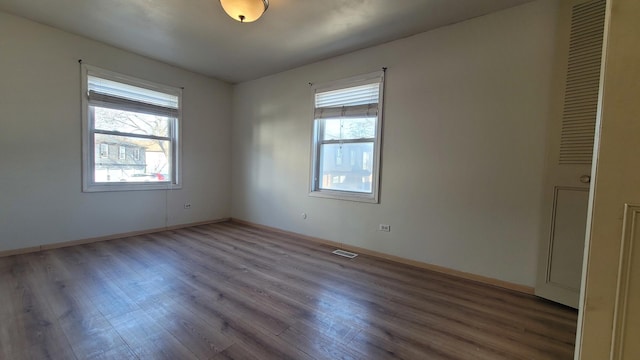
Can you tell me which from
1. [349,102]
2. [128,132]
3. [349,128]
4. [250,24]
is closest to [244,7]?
[250,24]

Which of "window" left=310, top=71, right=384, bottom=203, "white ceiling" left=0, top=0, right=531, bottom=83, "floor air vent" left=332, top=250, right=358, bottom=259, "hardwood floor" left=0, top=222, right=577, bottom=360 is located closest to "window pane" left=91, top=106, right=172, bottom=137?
"white ceiling" left=0, top=0, right=531, bottom=83

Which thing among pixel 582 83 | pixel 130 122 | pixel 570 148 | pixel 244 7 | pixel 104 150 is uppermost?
pixel 244 7

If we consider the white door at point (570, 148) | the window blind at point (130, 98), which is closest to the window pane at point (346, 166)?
the white door at point (570, 148)

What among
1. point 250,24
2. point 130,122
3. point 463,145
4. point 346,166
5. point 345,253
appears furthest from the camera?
point 130,122

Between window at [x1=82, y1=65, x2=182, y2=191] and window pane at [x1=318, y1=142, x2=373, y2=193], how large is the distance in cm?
272

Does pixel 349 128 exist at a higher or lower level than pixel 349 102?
lower

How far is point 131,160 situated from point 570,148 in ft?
18.2

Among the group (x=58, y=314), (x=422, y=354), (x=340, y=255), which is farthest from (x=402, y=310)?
(x=58, y=314)

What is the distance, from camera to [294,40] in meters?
3.37

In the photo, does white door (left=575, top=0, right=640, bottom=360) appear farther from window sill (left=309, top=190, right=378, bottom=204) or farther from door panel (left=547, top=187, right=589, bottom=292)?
window sill (left=309, top=190, right=378, bottom=204)

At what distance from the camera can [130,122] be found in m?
4.03

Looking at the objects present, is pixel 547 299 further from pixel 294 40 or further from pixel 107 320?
pixel 294 40

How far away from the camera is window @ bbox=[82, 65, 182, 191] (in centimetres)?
365

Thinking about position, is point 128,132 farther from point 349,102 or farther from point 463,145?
point 463,145
